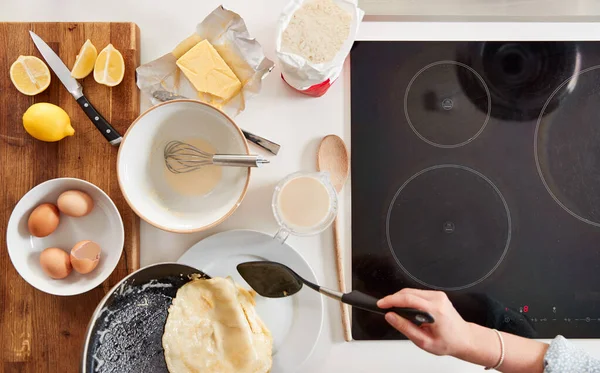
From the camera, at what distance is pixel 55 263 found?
0.76 m

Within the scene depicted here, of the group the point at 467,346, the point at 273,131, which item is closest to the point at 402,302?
the point at 467,346

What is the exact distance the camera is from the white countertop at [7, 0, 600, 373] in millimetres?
839

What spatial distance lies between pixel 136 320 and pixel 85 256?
5.3 inches

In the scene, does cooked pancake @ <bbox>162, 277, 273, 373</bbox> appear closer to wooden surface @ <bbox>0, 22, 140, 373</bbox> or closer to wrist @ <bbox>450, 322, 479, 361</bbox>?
wooden surface @ <bbox>0, 22, 140, 373</bbox>

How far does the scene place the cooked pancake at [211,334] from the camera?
73 centimetres

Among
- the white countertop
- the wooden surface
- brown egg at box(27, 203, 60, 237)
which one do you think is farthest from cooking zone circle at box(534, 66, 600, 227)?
brown egg at box(27, 203, 60, 237)

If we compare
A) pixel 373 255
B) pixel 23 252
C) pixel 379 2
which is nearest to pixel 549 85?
pixel 379 2

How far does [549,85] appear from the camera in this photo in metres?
0.87

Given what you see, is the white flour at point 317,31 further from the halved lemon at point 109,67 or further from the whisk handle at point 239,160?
the halved lemon at point 109,67

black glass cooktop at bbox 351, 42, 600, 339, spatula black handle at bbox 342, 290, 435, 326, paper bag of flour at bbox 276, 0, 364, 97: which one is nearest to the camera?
spatula black handle at bbox 342, 290, 435, 326

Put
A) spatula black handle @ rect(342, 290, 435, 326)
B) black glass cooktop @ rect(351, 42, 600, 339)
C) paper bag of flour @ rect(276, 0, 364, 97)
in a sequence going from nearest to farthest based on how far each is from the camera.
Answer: spatula black handle @ rect(342, 290, 435, 326), paper bag of flour @ rect(276, 0, 364, 97), black glass cooktop @ rect(351, 42, 600, 339)

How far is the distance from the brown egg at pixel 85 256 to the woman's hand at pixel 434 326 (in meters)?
0.45

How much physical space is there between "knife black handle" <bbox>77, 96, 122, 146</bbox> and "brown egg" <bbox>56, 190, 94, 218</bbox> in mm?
103

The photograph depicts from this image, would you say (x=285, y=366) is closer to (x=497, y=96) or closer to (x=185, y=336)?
(x=185, y=336)
